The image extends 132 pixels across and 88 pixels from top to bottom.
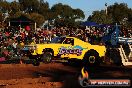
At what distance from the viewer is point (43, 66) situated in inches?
826

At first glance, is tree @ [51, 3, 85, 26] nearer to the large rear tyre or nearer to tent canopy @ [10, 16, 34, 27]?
tent canopy @ [10, 16, 34, 27]

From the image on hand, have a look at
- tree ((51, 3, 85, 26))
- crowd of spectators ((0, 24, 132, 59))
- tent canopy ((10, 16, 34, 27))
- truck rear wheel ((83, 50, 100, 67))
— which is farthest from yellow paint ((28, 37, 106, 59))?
tree ((51, 3, 85, 26))

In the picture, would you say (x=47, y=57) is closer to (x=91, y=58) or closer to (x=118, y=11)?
(x=91, y=58)

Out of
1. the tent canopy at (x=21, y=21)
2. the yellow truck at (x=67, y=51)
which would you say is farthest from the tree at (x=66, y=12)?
the yellow truck at (x=67, y=51)

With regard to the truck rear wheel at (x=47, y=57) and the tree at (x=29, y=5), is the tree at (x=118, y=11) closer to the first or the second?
the tree at (x=29, y=5)

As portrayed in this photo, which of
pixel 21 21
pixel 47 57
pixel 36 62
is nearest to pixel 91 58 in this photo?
pixel 47 57

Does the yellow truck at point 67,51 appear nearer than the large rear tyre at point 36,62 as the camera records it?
Yes

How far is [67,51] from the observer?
70.8ft

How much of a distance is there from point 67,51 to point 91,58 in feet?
4.70

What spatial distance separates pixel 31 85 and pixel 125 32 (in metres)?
19.9

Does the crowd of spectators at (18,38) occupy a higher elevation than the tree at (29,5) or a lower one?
lower

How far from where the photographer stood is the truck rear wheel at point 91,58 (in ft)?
71.8

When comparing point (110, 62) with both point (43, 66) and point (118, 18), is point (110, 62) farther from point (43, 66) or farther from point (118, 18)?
point (118, 18)

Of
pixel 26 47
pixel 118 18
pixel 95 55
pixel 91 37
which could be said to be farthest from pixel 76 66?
pixel 118 18
